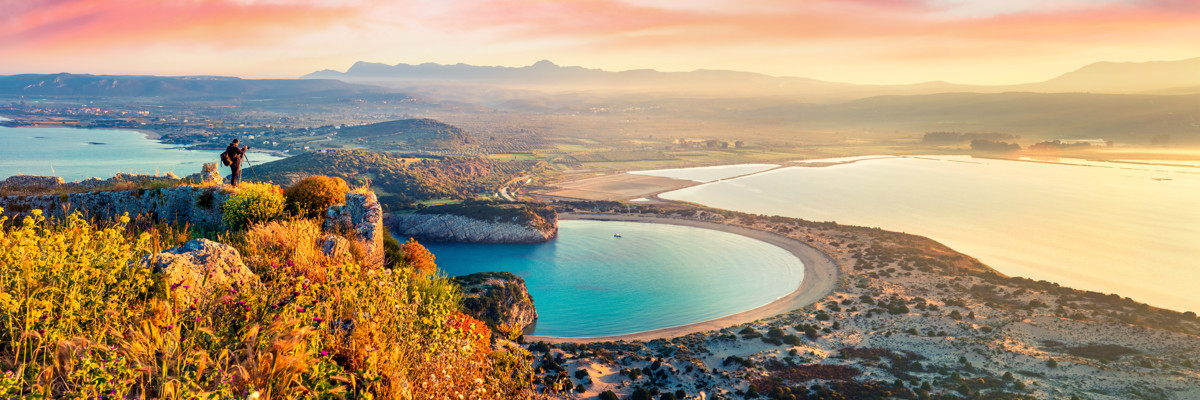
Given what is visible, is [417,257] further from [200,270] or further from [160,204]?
[200,270]

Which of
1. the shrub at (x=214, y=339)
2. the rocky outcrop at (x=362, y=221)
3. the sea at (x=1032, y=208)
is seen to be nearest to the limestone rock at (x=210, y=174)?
the rocky outcrop at (x=362, y=221)

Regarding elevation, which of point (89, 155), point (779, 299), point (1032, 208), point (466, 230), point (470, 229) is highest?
point (1032, 208)

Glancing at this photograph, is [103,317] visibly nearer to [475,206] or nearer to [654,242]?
[654,242]

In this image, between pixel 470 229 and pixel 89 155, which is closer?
pixel 470 229

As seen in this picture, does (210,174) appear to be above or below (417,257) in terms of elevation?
above

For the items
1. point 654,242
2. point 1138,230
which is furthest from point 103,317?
point 1138,230

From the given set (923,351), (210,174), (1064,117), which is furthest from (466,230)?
(1064,117)
